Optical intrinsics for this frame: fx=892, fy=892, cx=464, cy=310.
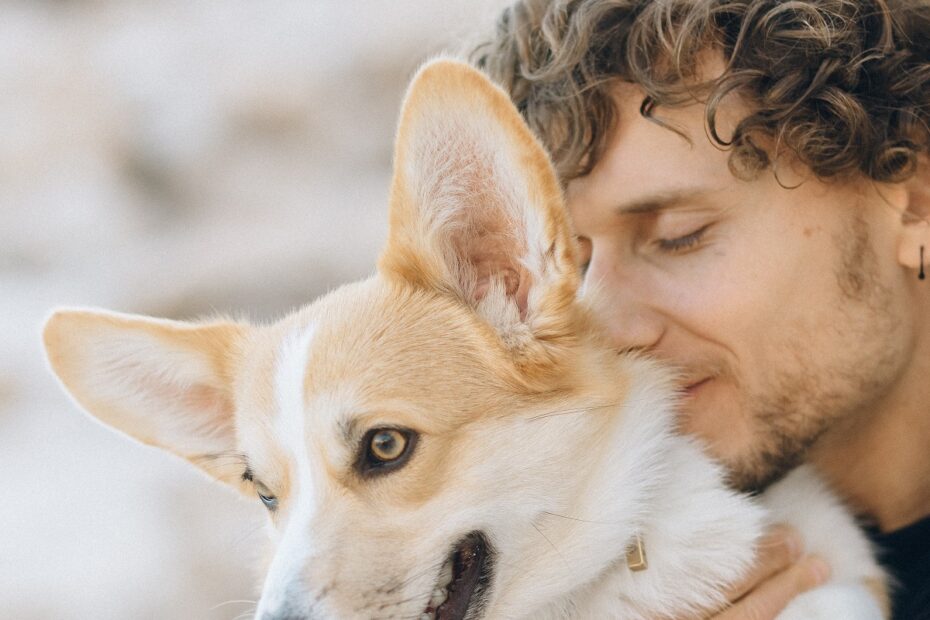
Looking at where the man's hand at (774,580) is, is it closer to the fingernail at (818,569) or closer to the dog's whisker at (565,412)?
the fingernail at (818,569)

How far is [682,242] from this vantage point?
6.28 feet

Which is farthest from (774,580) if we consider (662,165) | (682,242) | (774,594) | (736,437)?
(662,165)

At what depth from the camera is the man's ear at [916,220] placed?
1932mm

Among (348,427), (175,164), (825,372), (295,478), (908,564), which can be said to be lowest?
(908,564)

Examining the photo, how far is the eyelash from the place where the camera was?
1.90 m

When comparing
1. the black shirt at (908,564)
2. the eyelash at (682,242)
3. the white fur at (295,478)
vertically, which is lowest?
the black shirt at (908,564)

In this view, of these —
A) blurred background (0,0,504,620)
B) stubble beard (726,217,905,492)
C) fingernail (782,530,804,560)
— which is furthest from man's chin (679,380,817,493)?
blurred background (0,0,504,620)

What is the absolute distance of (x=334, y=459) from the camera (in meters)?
1.50

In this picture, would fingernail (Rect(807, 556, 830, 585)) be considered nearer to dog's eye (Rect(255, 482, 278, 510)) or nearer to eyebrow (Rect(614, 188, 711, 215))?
eyebrow (Rect(614, 188, 711, 215))

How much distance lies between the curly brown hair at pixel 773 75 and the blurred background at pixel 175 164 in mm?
2688

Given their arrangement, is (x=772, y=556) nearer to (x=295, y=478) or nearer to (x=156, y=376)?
(x=295, y=478)

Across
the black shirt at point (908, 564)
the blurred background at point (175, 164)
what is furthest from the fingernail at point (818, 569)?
the blurred background at point (175, 164)

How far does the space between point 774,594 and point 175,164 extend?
427cm

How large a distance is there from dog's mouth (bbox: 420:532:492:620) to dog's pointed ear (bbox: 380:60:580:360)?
1.20 feet
